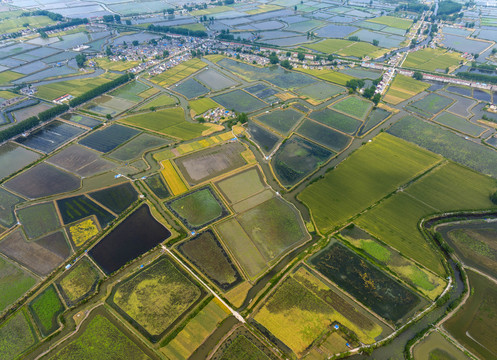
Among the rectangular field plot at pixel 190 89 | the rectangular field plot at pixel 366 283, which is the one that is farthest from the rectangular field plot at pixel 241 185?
the rectangular field plot at pixel 190 89

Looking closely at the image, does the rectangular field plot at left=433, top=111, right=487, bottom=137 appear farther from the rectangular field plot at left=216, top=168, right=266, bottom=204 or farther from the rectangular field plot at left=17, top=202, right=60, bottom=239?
the rectangular field plot at left=17, top=202, right=60, bottom=239

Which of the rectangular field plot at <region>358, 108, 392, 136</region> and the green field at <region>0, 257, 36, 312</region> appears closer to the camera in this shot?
the green field at <region>0, 257, 36, 312</region>

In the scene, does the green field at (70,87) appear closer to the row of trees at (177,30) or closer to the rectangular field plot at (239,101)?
the rectangular field plot at (239,101)

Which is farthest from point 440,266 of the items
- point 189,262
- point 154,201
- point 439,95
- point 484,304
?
point 439,95

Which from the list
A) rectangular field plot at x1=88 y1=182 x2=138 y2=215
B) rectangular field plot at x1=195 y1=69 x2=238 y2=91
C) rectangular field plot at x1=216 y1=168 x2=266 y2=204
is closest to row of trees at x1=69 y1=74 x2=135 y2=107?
rectangular field plot at x1=195 y1=69 x2=238 y2=91

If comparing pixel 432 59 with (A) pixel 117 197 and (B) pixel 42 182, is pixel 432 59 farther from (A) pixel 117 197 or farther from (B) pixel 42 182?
(B) pixel 42 182

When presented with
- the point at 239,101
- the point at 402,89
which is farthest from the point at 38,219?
the point at 402,89
